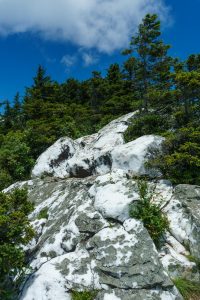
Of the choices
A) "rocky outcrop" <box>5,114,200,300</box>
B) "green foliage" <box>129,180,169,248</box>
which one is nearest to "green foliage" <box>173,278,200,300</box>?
"rocky outcrop" <box>5,114,200,300</box>

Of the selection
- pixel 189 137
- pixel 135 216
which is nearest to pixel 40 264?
pixel 135 216

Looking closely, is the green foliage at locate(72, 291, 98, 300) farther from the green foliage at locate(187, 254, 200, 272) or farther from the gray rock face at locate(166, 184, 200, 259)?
the gray rock face at locate(166, 184, 200, 259)

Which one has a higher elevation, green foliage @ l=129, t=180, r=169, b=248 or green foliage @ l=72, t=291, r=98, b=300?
green foliage @ l=129, t=180, r=169, b=248

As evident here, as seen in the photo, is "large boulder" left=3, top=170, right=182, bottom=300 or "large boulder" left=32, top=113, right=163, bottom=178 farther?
"large boulder" left=32, top=113, right=163, bottom=178

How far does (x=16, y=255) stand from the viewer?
9180mm

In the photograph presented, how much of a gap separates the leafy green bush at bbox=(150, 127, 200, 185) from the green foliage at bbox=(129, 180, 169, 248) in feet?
8.63

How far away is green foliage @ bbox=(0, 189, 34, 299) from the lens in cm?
914

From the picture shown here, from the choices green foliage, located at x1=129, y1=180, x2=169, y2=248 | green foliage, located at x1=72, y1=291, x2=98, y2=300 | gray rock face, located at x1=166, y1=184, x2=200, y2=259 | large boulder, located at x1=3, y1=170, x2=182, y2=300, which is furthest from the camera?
green foliage, located at x1=129, y1=180, x2=169, y2=248

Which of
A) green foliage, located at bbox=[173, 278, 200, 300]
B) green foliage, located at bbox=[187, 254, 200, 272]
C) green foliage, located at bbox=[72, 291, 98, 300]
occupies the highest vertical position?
green foliage, located at bbox=[72, 291, 98, 300]

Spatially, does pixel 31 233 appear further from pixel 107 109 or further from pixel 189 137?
pixel 107 109

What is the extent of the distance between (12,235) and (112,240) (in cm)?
310

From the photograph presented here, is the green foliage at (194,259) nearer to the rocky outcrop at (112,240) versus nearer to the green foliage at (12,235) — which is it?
the rocky outcrop at (112,240)

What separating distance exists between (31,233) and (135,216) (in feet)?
11.4

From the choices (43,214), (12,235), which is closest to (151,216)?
(12,235)
